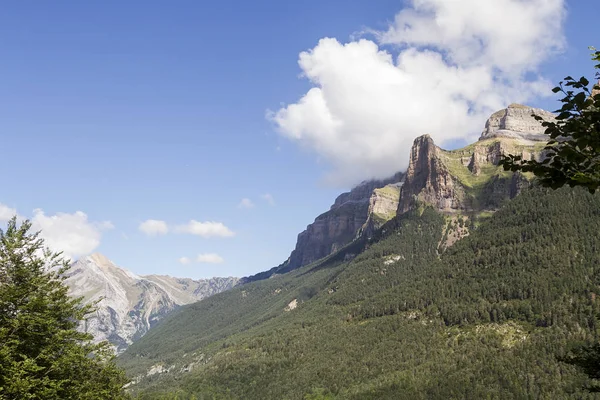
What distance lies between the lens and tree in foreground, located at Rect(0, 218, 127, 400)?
24859 mm

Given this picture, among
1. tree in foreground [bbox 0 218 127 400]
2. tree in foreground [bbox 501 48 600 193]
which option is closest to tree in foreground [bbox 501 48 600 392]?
tree in foreground [bbox 501 48 600 193]

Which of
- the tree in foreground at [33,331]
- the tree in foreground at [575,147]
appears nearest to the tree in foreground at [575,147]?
the tree in foreground at [575,147]

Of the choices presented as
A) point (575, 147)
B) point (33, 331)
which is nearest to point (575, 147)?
point (575, 147)

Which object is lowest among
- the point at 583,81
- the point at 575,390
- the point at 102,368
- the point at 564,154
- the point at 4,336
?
the point at 575,390

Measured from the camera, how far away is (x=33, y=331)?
27.9 metres

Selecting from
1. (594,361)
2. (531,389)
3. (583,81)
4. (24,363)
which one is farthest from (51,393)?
(531,389)

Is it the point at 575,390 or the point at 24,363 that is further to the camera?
the point at 575,390

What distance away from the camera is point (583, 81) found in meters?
9.50

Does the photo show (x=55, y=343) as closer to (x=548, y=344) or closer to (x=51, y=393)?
(x=51, y=393)

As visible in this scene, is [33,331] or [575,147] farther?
[33,331]

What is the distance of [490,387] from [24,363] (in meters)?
189

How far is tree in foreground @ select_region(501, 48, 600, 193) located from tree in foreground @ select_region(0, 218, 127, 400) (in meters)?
26.6

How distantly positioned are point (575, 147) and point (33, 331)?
102 feet

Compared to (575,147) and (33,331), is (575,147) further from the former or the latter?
(33,331)
